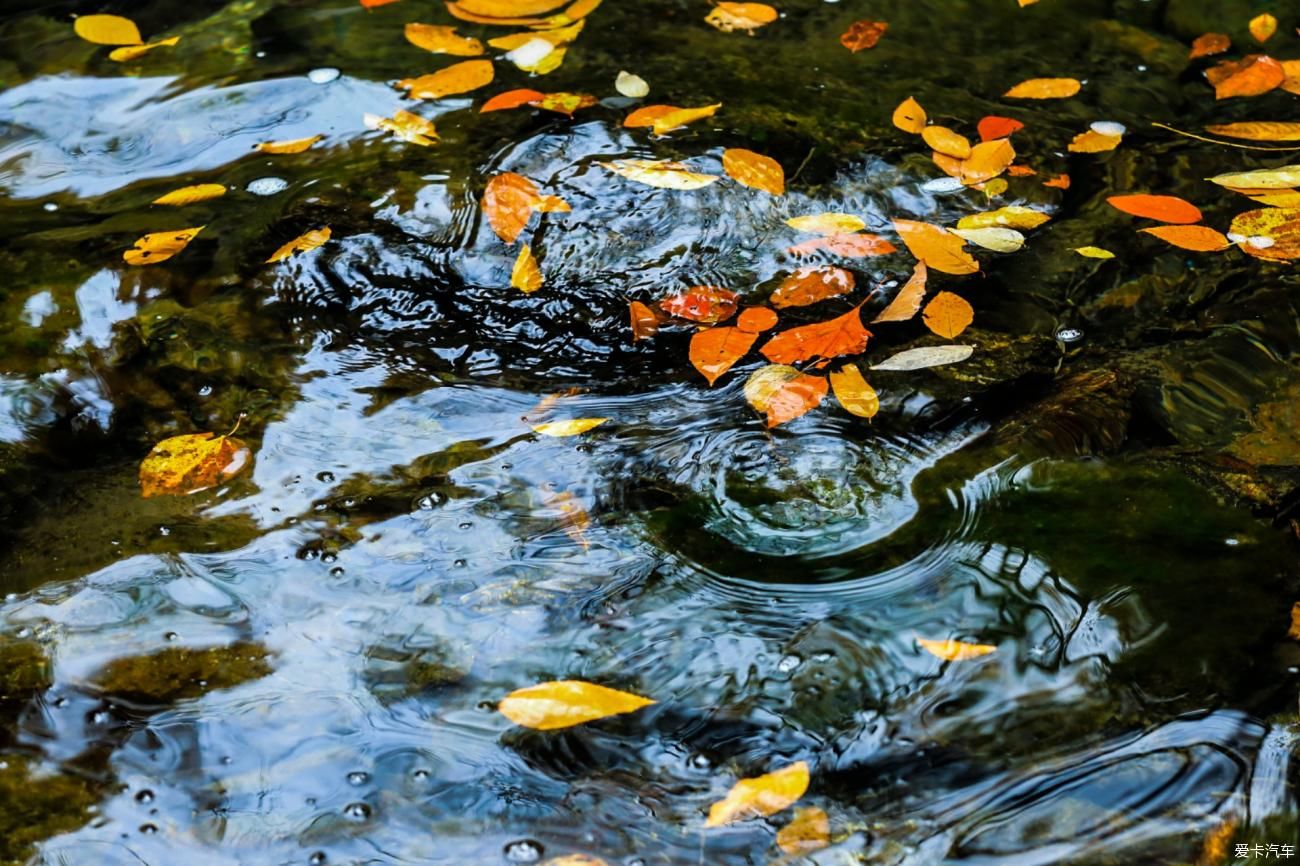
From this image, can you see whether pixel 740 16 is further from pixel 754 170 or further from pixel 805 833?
pixel 805 833

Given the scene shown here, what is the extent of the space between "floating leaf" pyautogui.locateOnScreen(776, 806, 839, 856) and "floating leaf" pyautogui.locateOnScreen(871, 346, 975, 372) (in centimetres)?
98

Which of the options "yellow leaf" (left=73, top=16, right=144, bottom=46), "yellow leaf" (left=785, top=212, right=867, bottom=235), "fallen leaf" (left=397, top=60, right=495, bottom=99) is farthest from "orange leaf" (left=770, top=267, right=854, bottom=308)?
"yellow leaf" (left=73, top=16, right=144, bottom=46)

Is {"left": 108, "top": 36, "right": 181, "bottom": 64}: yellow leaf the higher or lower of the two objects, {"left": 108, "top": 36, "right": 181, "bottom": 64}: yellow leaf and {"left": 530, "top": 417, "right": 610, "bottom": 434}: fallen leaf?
the higher

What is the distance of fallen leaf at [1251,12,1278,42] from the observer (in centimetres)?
321

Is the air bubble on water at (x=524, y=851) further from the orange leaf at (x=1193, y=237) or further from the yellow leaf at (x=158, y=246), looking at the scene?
the orange leaf at (x=1193, y=237)

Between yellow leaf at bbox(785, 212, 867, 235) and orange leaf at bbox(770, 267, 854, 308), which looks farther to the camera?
yellow leaf at bbox(785, 212, 867, 235)

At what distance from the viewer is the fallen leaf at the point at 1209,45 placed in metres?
3.18

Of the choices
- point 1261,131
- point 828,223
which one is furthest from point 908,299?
point 1261,131

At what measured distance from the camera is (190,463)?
6.71ft

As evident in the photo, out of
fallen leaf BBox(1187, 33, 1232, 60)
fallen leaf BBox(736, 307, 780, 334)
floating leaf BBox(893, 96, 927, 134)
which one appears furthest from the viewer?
fallen leaf BBox(1187, 33, 1232, 60)

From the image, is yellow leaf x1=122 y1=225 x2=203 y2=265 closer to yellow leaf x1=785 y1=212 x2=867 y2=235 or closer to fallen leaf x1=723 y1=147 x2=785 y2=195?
fallen leaf x1=723 y1=147 x2=785 y2=195

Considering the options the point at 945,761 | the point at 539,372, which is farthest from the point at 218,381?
the point at 945,761

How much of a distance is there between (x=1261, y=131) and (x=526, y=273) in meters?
2.02

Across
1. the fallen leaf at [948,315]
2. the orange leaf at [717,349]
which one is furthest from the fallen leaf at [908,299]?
the orange leaf at [717,349]
